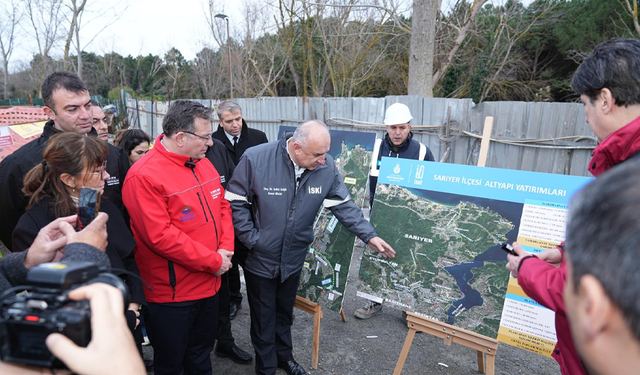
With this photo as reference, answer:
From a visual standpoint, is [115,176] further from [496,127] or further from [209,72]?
[209,72]

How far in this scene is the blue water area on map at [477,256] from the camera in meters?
2.54

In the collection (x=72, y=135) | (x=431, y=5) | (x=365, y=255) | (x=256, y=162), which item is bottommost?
(x=365, y=255)

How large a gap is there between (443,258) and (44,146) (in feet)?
9.45

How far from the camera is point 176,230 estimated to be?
2.30 metres

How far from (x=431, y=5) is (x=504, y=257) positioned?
6.52 m

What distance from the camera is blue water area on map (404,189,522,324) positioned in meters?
2.54

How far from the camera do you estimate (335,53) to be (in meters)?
17.9

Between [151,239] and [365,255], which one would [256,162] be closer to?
[151,239]

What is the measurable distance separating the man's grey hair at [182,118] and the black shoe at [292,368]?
2113mm

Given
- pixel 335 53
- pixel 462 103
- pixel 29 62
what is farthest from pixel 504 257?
pixel 29 62

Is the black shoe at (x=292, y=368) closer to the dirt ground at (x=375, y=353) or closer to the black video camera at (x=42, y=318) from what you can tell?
the dirt ground at (x=375, y=353)

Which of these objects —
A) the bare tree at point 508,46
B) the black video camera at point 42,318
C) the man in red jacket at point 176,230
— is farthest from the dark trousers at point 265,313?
the bare tree at point 508,46

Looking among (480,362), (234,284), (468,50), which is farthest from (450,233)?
(468,50)

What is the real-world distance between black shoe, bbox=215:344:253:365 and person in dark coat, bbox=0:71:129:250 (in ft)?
5.35
